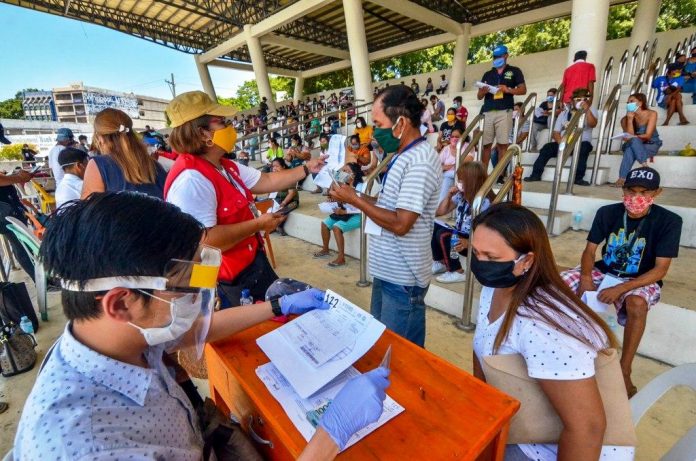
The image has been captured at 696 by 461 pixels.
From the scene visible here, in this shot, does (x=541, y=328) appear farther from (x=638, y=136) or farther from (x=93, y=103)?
(x=93, y=103)

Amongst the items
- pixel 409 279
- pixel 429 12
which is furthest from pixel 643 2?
pixel 409 279

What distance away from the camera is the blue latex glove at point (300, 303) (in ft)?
4.03

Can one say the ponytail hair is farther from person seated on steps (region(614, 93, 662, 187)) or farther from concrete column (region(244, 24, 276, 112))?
concrete column (region(244, 24, 276, 112))

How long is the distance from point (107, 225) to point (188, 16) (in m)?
18.7

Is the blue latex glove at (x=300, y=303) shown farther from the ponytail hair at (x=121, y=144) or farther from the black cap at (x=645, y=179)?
the black cap at (x=645, y=179)

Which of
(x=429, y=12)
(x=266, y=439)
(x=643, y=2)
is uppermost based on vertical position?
(x=429, y=12)

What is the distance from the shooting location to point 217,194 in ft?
4.82

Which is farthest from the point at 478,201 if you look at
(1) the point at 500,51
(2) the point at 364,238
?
(1) the point at 500,51

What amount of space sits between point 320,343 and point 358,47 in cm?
1103

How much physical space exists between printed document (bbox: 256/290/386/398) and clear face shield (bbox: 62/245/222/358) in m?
0.27

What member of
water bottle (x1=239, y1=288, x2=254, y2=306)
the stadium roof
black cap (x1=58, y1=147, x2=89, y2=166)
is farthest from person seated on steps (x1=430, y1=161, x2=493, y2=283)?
the stadium roof

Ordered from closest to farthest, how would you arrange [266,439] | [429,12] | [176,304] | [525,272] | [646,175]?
1. [176,304]
2. [266,439]
3. [525,272]
4. [646,175]
5. [429,12]

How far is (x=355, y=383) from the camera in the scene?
756 mm

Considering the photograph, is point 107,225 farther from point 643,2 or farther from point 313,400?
point 643,2
